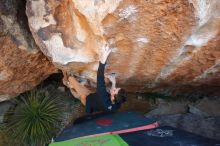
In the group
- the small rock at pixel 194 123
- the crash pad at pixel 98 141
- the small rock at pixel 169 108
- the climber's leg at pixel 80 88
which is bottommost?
the crash pad at pixel 98 141

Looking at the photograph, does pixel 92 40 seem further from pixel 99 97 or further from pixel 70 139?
pixel 70 139

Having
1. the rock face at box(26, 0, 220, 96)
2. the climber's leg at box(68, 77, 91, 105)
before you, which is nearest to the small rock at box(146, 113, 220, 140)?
the rock face at box(26, 0, 220, 96)

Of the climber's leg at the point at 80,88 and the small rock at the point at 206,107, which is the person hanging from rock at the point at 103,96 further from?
the small rock at the point at 206,107

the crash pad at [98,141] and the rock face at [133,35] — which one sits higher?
the rock face at [133,35]

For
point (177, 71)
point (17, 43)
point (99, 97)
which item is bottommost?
point (99, 97)

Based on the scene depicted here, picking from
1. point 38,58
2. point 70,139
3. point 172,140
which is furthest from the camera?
point 38,58

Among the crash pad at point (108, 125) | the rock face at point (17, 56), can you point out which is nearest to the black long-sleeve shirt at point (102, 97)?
the crash pad at point (108, 125)

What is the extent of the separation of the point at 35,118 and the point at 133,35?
5.97 feet

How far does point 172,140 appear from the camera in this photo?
124 inches

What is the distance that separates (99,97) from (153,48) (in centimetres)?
65

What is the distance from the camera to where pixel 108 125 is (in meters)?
3.54

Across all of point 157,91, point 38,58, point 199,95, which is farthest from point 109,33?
point 199,95

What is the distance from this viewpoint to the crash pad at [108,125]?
3457 mm

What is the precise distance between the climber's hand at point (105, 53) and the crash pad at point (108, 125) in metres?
0.55
